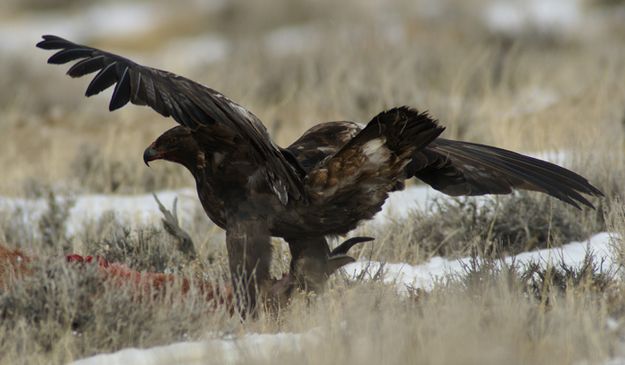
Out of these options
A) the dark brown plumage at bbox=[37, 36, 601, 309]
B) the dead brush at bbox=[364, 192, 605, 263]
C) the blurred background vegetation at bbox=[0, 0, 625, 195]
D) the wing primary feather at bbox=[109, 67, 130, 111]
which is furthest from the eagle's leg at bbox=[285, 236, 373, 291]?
the blurred background vegetation at bbox=[0, 0, 625, 195]

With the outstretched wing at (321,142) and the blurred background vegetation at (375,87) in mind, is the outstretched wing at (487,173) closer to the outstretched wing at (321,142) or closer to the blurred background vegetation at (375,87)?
the outstretched wing at (321,142)

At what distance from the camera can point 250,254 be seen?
5.28 meters

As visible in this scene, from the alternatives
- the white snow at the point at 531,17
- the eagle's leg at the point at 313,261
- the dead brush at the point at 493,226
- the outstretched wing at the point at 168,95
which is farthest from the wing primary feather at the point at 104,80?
the white snow at the point at 531,17

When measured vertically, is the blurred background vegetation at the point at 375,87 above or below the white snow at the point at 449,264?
above

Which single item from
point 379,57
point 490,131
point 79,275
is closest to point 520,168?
point 79,275

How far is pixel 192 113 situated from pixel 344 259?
1205mm

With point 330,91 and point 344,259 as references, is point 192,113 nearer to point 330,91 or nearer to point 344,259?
point 344,259

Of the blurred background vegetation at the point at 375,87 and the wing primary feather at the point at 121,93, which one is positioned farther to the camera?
the blurred background vegetation at the point at 375,87

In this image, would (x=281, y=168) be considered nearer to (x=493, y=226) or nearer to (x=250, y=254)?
(x=250, y=254)

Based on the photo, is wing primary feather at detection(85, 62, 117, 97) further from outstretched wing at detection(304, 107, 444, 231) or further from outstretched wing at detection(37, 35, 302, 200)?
outstretched wing at detection(304, 107, 444, 231)

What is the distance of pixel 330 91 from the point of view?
12688mm

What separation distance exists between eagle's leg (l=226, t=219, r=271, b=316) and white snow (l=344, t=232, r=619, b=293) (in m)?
0.61

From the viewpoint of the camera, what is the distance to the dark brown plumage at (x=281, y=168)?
4.88 metres

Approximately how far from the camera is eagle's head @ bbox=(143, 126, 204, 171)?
5453 mm
